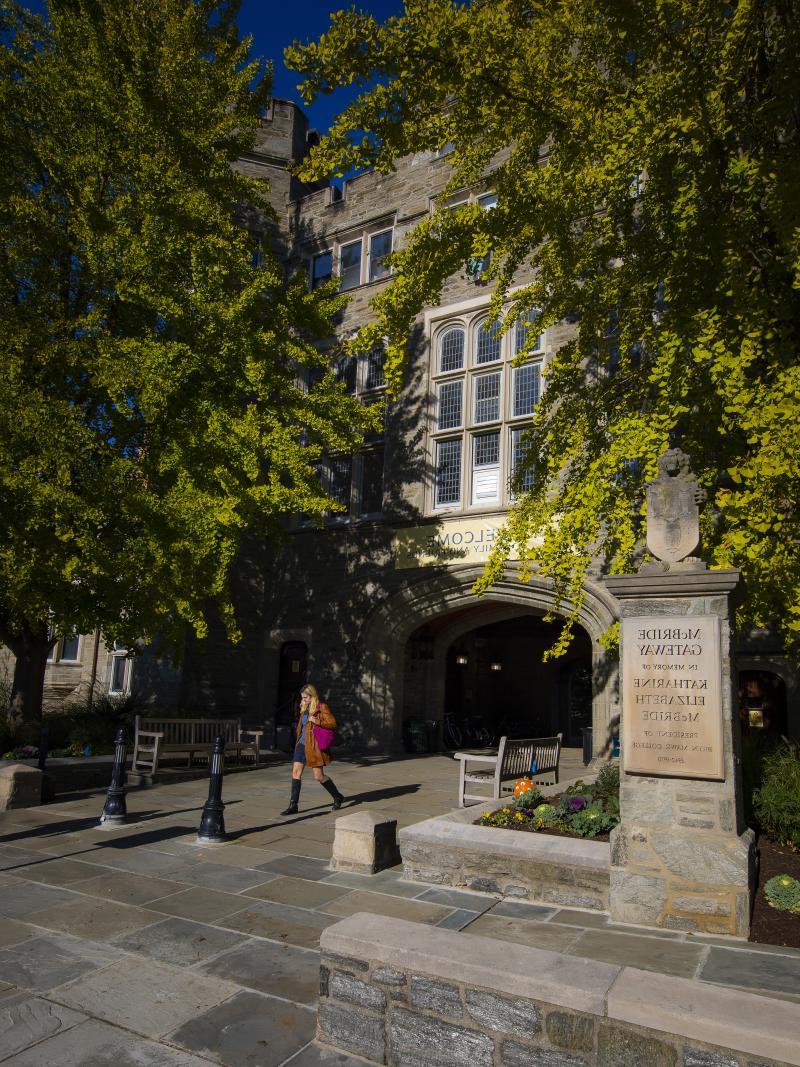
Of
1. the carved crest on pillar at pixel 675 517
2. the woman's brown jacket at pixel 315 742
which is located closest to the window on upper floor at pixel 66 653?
the woman's brown jacket at pixel 315 742

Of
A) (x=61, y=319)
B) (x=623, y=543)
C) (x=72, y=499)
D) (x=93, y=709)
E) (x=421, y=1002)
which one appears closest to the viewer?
(x=421, y=1002)

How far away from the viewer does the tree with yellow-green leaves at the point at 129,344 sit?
1096cm

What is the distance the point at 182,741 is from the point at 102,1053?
34.8 feet

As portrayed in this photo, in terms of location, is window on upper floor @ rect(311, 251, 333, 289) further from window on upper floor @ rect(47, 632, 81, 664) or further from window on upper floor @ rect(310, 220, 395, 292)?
window on upper floor @ rect(47, 632, 81, 664)

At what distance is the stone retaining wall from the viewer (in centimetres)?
277

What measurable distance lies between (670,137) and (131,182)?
30.7ft

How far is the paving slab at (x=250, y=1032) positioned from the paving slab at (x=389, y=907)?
1.48 m

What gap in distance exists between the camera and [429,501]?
16969 millimetres

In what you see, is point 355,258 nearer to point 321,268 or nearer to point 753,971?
point 321,268

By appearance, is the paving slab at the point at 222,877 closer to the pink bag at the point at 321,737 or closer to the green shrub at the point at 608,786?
the pink bag at the point at 321,737

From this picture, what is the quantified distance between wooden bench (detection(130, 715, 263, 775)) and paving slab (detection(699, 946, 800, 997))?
28.3 feet

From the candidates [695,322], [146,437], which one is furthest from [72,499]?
[695,322]

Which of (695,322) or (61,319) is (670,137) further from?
(61,319)

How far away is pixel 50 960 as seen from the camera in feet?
14.9
